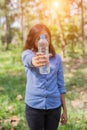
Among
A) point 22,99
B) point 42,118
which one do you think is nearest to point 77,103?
point 22,99

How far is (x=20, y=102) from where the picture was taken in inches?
247

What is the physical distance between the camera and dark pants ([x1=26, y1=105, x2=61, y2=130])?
307 centimetres

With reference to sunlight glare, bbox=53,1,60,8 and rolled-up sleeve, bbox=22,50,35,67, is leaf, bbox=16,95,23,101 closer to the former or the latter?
rolled-up sleeve, bbox=22,50,35,67

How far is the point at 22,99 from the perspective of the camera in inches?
259

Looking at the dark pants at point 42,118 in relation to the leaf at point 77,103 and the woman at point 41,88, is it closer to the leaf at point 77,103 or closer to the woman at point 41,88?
the woman at point 41,88

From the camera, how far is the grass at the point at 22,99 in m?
5.00

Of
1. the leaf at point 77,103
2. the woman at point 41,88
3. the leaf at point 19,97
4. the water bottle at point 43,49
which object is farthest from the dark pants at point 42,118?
the leaf at point 19,97

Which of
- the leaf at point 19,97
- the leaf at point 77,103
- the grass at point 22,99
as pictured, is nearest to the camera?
the grass at point 22,99

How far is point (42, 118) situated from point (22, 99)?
11.5 feet

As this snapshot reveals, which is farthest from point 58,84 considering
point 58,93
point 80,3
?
point 80,3

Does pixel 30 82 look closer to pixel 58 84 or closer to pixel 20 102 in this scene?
pixel 58 84

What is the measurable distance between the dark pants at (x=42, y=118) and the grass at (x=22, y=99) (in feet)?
5.41

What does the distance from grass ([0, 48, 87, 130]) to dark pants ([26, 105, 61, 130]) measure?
1.65m

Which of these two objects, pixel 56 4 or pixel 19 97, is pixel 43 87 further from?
pixel 56 4
